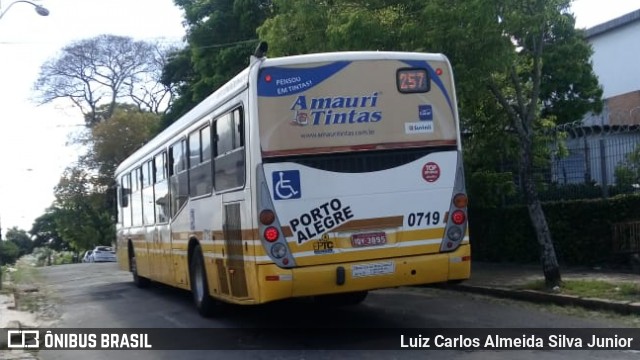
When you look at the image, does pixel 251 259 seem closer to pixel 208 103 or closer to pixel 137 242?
pixel 208 103

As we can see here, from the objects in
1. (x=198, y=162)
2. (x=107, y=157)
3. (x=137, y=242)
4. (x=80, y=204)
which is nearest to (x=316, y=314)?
(x=198, y=162)

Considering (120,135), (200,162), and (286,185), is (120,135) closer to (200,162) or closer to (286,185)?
(200,162)

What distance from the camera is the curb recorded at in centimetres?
1011

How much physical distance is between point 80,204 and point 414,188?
49804mm

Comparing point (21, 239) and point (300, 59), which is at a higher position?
point (300, 59)

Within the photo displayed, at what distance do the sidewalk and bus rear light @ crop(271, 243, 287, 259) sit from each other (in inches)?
196

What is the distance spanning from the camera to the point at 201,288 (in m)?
11.3

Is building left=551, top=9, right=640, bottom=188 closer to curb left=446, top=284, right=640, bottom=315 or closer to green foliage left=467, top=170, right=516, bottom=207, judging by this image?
green foliage left=467, top=170, right=516, bottom=207

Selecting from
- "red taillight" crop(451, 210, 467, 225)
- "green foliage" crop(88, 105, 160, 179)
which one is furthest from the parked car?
"red taillight" crop(451, 210, 467, 225)

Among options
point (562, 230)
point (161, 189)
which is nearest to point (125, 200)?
point (161, 189)

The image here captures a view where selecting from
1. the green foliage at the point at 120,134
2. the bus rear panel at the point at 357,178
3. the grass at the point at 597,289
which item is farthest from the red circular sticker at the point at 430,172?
the green foliage at the point at 120,134

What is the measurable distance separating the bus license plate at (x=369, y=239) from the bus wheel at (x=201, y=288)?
3.19m

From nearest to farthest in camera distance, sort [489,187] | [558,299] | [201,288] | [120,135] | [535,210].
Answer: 1. [558,299]
2. [201,288]
3. [535,210]
4. [489,187]
5. [120,135]

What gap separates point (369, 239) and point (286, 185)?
3.77 feet
